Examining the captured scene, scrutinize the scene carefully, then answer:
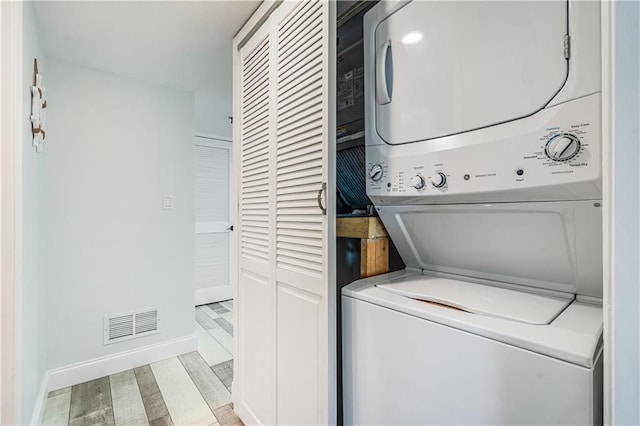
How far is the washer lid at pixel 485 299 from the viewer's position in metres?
0.77

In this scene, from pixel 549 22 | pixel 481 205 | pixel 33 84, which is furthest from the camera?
pixel 33 84

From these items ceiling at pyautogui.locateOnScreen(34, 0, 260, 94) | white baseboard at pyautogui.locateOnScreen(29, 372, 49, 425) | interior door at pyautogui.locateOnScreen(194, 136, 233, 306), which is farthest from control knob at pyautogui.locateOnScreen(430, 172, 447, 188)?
interior door at pyautogui.locateOnScreen(194, 136, 233, 306)

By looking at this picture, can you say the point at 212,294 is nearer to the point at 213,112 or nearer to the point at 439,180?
the point at 213,112

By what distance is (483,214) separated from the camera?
3.09 ft

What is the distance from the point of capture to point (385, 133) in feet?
3.63

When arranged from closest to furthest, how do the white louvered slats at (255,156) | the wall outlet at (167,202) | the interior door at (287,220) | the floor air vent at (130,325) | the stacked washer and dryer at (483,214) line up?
the stacked washer and dryer at (483,214), the interior door at (287,220), the white louvered slats at (255,156), the floor air vent at (130,325), the wall outlet at (167,202)

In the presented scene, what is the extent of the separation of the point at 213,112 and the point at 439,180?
2810mm
